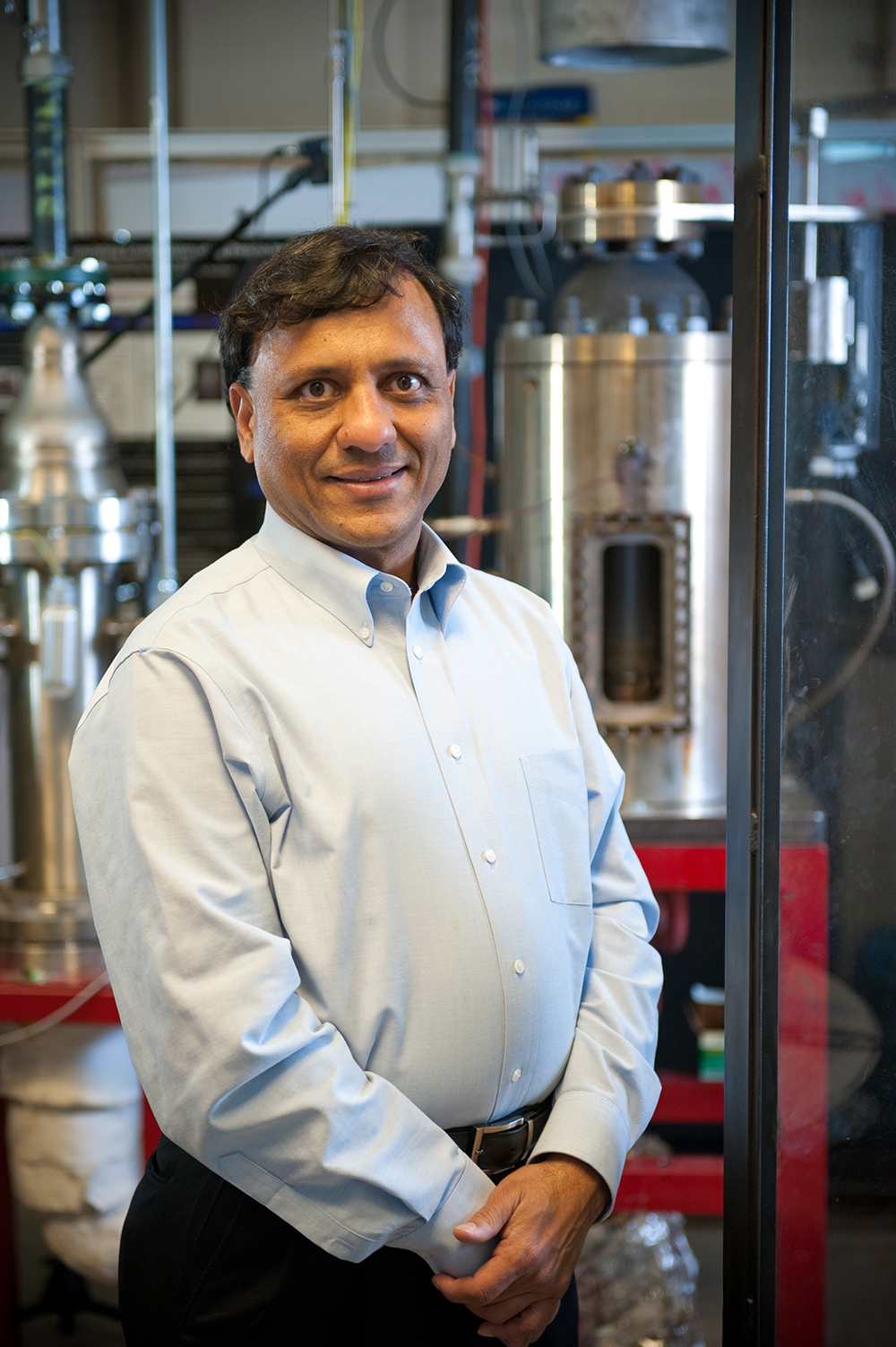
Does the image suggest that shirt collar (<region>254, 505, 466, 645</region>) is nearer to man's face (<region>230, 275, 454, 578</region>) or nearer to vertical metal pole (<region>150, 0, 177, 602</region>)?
man's face (<region>230, 275, 454, 578</region>)

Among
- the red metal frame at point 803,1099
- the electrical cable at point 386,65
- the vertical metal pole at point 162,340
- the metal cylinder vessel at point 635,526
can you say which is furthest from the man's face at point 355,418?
the electrical cable at point 386,65

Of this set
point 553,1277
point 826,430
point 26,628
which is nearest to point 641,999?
point 553,1277

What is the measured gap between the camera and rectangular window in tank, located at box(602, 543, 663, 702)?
1.81 meters

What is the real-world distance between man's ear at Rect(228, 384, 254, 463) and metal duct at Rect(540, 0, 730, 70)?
1.14m

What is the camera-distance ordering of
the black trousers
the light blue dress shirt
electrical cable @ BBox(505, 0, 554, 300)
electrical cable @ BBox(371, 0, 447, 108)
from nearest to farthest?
the light blue dress shirt
the black trousers
electrical cable @ BBox(505, 0, 554, 300)
electrical cable @ BBox(371, 0, 447, 108)

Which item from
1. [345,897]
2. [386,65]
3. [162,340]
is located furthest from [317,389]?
[386,65]

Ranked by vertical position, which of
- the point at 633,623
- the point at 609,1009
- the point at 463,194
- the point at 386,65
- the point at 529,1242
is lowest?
the point at 529,1242

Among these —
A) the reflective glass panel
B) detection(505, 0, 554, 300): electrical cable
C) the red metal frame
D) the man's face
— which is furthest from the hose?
detection(505, 0, 554, 300): electrical cable

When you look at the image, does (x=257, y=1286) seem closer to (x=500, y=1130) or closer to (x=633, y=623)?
(x=500, y=1130)

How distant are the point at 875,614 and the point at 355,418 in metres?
0.45

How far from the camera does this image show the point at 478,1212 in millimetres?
939

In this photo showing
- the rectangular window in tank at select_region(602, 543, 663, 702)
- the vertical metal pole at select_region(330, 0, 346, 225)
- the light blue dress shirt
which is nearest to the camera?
the light blue dress shirt

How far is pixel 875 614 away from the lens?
1.03 m

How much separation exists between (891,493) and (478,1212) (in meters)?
0.64
